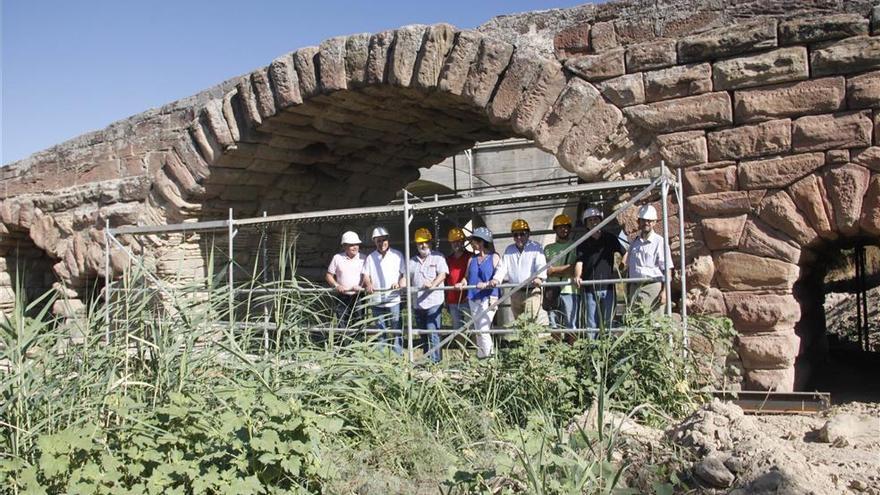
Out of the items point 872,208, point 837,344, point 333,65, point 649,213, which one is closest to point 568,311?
point 649,213

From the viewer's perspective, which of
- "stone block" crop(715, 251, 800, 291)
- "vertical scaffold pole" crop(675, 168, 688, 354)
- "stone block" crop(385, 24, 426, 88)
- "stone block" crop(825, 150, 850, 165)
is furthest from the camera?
"stone block" crop(385, 24, 426, 88)

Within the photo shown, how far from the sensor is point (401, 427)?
14.9ft

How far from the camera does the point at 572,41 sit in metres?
6.51

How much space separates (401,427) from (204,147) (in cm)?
470

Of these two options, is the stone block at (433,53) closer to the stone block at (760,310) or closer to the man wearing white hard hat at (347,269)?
the man wearing white hard hat at (347,269)

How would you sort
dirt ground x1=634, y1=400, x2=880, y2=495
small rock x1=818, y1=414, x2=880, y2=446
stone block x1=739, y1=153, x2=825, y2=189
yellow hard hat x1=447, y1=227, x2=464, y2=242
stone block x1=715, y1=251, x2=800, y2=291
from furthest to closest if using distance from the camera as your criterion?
1. yellow hard hat x1=447, y1=227, x2=464, y2=242
2. stone block x1=715, y1=251, x2=800, y2=291
3. stone block x1=739, y1=153, x2=825, y2=189
4. small rock x1=818, y1=414, x2=880, y2=446
5. dirt ground x1=634, y1=400, x2=880, y2=495

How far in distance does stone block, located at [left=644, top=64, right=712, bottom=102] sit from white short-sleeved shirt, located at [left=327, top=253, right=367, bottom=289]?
2.77 meters

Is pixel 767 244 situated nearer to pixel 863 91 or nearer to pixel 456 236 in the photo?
pixel 863 91

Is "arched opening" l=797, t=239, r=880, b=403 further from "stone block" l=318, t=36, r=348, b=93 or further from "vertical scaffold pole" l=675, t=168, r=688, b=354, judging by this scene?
"stone block" l=318, t=36, r=348, b=93

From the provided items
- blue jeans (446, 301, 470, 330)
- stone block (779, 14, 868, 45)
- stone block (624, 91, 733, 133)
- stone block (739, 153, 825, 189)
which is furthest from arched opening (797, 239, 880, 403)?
blue jeans (446, 301, 470, 330)

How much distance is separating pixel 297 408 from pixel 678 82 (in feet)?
12.1

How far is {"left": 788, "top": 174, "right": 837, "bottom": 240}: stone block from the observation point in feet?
18.5

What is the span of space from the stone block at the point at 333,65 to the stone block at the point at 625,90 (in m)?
2.27

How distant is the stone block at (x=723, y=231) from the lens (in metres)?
5.89
